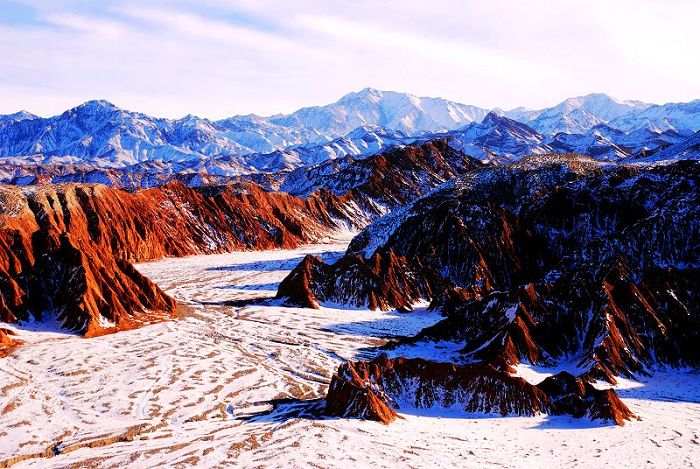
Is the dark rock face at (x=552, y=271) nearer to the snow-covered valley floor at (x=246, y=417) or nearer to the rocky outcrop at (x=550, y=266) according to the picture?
the rocky outcrop at (x=550, y=266)

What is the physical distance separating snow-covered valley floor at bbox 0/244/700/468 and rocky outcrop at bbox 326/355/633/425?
109 cm

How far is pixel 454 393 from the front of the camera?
4269 cm

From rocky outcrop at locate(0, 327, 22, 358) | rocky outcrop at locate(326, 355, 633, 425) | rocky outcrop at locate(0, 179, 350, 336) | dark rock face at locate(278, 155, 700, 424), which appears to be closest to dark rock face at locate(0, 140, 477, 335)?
rocky outcrop at locate(0, 179, 350, 336)

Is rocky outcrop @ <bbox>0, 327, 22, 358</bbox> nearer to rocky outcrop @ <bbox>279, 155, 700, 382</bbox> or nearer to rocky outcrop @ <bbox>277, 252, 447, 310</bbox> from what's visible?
rocky outcrop @ <bbox>277, 252, 447, 310</bbox>

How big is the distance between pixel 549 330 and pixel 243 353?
2736cm

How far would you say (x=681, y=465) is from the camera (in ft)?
109

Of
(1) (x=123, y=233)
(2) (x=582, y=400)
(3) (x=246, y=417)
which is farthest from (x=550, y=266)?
(1) (x=123, y=233)

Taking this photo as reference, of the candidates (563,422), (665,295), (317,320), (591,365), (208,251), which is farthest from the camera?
(208,251)

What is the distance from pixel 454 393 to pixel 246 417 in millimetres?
14400

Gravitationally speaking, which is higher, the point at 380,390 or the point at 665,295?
the point at 665,295

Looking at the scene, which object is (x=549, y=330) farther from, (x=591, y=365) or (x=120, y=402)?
(x=120, y=402)

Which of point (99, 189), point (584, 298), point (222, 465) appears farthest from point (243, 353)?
point (99, 189)

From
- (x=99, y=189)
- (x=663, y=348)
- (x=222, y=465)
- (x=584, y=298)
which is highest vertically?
(x=99, y=189)

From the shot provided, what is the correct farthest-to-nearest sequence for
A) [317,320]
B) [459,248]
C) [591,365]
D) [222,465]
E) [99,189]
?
[99,189]
[459,248]
[317,320]
[591,365]
[222,465]
